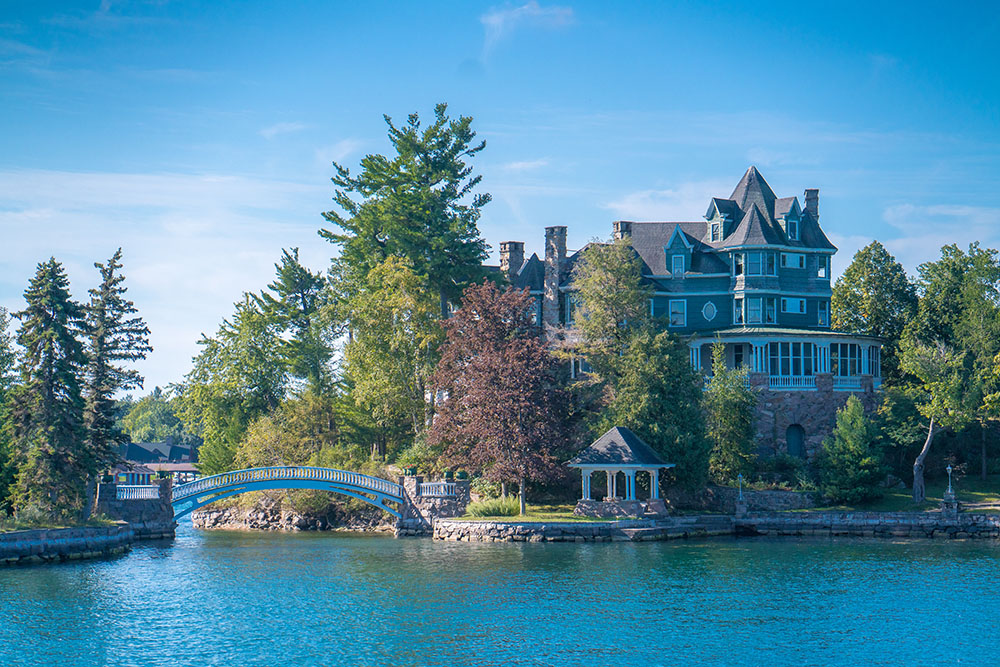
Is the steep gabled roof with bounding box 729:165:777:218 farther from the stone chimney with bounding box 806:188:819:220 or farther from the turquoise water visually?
the turquoise water

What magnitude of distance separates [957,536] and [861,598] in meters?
19.8

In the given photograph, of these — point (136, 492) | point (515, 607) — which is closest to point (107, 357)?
point (136, 492)

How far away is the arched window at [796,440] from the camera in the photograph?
63250 mm

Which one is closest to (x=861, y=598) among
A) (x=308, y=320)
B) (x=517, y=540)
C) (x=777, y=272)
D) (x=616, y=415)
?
(x=517, y=540)

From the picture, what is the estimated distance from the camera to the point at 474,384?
5334 centimetres

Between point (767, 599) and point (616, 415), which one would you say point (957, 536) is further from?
point (767, 599)

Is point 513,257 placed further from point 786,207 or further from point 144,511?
point 144,511

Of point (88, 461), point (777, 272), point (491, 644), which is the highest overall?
point (777, 272)

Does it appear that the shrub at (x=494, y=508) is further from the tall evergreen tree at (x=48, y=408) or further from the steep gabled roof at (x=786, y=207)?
the steep gabled roof at (x=786, y=207)

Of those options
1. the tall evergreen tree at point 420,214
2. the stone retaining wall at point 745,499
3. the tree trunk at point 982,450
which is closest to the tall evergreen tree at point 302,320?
the tall evergreen tree at point 420,214

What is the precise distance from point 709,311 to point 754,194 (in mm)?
8570

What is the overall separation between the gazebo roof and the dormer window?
22.3 m

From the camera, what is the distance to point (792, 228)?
226ft

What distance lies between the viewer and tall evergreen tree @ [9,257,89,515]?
42812 mm
